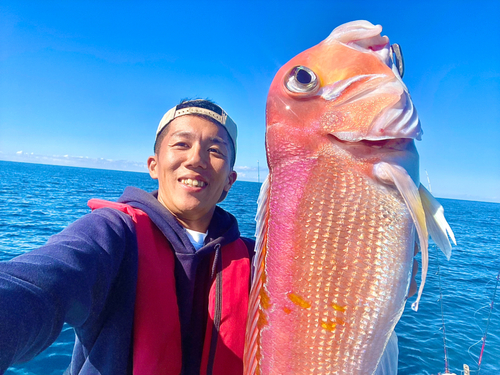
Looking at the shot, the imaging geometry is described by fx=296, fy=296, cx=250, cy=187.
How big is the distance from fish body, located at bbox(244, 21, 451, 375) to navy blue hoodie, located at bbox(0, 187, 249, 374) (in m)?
0.79

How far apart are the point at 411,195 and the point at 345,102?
575 mm

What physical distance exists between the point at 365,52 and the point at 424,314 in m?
9.99

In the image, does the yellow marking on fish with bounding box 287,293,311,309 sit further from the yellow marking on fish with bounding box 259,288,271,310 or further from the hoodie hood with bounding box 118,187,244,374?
the hoodie hood with bounding box 118,187,244,374

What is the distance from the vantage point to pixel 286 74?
1.71 metres

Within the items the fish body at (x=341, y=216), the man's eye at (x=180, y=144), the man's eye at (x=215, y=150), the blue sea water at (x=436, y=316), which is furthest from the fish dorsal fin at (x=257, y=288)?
the blue sea water at (x=436, y=316)

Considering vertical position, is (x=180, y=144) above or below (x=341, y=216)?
above

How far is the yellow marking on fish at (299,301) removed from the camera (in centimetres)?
149

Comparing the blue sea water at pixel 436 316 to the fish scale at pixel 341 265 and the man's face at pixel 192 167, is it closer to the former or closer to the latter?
the man's face at pixel 192 167

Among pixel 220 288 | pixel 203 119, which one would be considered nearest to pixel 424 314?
pixel 220 288

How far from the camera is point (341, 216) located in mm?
1495

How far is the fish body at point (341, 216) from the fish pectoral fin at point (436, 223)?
0.31 feet

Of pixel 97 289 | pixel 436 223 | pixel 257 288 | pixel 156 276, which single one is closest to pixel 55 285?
pixel 97 289

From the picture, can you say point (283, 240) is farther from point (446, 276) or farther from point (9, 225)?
point (9, 225)

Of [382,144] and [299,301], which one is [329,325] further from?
[382,144]
